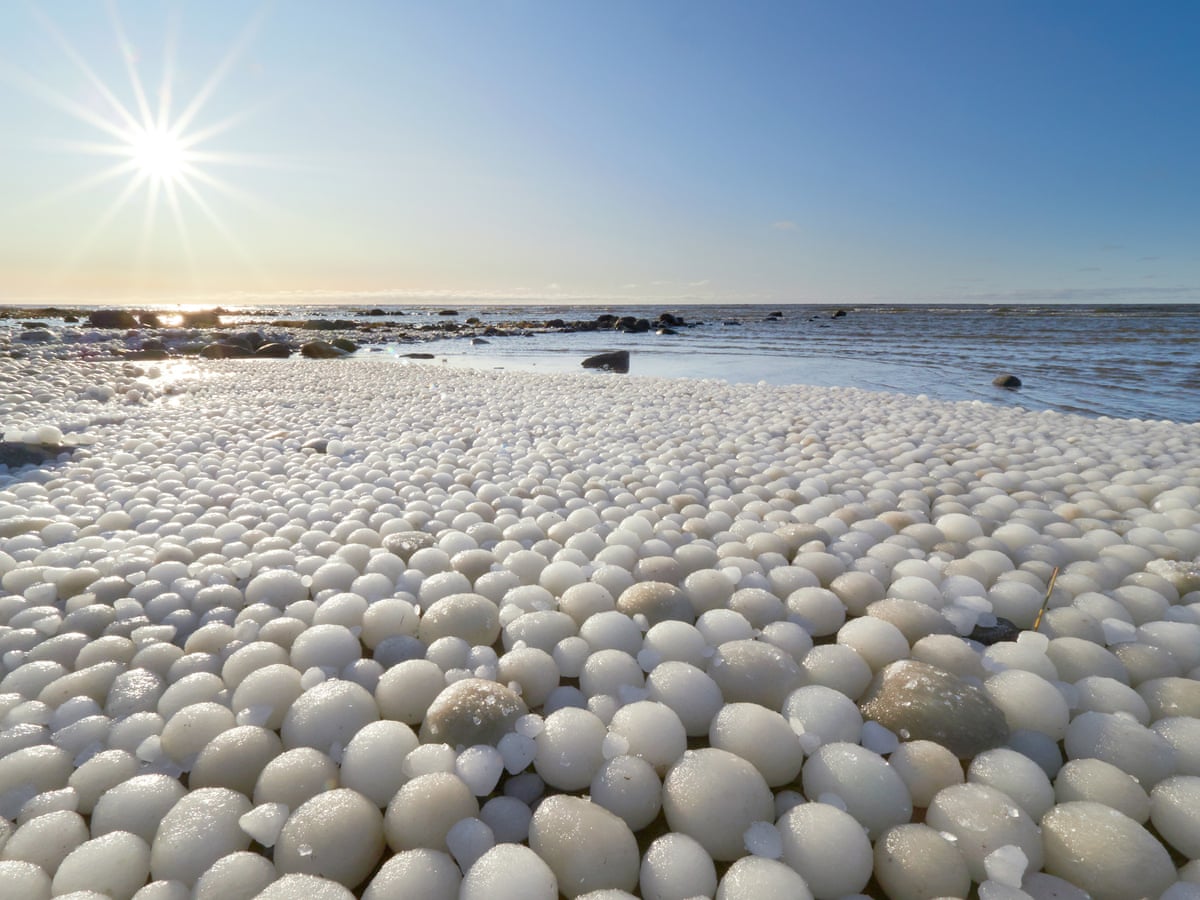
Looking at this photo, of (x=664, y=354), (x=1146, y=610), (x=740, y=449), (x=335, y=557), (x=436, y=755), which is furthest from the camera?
(x=664, y=354)

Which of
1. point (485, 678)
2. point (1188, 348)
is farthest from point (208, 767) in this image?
point (1188, 348)

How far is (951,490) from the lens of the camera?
9.62ft

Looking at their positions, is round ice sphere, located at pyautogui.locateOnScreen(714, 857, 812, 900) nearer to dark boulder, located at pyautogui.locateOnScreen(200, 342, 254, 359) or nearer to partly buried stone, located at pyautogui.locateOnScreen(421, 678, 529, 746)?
partly buried stone, located at pyautogui.locateOnScreen(421, 678, 529, 746)

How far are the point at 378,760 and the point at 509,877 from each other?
41cm

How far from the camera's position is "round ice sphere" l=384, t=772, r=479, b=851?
1062mm

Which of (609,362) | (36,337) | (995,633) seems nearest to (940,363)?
(609,362)

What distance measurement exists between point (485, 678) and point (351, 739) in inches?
13.4

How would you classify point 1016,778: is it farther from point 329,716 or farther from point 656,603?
point 329,716

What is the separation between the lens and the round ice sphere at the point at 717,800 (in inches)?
42.0

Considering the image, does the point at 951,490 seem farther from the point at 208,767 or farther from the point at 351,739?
the point at 208,767

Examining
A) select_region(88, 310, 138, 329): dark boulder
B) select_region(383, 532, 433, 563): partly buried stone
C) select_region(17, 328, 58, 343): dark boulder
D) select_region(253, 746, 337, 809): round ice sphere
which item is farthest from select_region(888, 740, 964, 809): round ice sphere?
select_region(88, 310, 138, 329): dark boulder

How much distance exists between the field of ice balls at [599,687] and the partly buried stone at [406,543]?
0.7 inches

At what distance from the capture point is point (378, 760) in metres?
1.20

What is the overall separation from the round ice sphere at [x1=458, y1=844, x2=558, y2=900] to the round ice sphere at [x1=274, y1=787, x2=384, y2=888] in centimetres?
21
